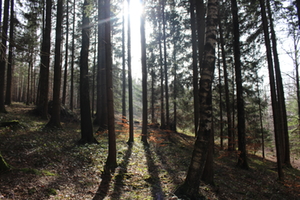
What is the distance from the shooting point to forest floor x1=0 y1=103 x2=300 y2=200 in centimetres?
492

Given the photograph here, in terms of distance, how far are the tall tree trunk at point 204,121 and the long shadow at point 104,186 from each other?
2.15m

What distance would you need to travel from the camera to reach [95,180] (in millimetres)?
5973

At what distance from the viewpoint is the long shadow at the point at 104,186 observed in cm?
499

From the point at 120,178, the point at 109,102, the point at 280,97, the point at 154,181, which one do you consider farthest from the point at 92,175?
the point at 280,97

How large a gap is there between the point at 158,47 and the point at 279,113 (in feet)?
44.3

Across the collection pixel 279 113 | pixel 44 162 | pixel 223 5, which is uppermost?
pixel 223 5

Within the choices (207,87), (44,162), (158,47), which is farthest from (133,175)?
(158,47)

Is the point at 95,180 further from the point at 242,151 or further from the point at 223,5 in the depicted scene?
the point at 223,5

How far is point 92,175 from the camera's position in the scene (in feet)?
20.6

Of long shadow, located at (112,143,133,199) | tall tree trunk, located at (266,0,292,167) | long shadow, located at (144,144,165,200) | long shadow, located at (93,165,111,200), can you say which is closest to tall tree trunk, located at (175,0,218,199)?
long shadow, located at (144,144,165,200)

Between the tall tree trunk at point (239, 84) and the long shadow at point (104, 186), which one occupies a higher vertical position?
→ the tall tree trunk at point (239, 84)

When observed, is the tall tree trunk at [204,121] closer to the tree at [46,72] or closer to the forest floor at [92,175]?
the forest floor at [92,175]

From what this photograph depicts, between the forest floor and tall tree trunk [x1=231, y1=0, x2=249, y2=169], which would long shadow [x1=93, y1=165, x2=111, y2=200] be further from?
tall tree trunk [x1=231, y1=0, x2=249, y2=169]

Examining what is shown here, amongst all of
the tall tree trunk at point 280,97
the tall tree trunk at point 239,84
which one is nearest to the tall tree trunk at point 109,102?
the tall tree trunk at point 239,84
